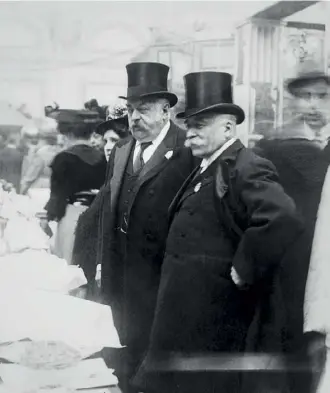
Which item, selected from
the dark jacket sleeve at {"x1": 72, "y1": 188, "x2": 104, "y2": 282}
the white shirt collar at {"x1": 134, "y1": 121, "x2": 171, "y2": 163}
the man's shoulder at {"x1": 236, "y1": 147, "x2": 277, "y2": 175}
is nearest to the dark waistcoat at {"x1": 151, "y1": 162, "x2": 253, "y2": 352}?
the man's shoulder at {"x1": 236, "y1": 147, "x2": 277, "y2": 175}

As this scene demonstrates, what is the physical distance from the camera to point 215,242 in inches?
84.6

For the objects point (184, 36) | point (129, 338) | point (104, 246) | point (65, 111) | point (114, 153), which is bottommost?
point (129, 338)

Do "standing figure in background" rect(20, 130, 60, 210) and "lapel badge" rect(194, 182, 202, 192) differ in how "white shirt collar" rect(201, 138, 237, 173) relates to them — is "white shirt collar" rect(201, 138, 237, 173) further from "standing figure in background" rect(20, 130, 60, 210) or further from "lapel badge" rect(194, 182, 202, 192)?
"standing figure in background" rect(20, 130, 60, 210)

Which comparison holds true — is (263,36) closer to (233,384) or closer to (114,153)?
(114,153)

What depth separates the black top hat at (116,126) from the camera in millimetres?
2328

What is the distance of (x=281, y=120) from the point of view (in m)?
2.33

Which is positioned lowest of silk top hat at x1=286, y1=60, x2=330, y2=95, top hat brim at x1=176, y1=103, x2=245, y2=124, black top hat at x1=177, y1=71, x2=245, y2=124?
top hat brim at x1=176, y1=103, x2=245, y2=124

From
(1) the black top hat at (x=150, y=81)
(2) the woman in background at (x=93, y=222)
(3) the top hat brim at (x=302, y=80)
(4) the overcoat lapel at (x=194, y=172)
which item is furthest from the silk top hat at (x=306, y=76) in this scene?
(2) the woman in background at (x=93, y=222)

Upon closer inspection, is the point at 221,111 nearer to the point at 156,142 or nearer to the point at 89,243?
the point at 156,142

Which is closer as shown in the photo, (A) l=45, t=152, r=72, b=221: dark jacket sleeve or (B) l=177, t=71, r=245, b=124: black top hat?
(B) l=177, t=71, r=245, b=124: black top hat

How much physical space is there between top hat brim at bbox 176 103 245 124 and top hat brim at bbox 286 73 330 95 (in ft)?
0.85

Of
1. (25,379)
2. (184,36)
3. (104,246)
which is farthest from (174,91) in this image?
(25,379)

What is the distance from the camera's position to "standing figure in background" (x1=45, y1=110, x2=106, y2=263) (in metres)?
2.33

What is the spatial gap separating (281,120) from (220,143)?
31cm
